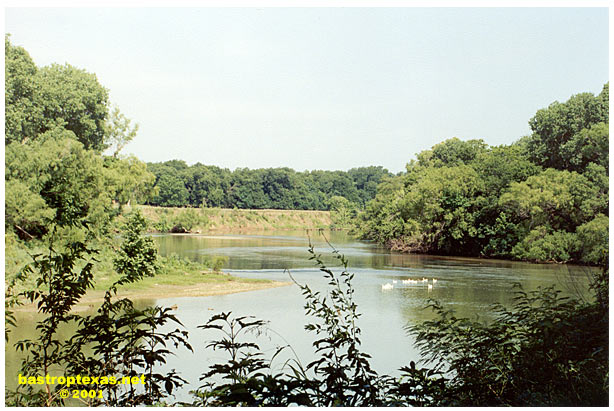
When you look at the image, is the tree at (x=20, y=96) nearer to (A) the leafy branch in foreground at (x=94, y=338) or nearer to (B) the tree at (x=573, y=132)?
(A) the leafy branch in foreground at (x=94, y=338)

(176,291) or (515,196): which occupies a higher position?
(515,196)

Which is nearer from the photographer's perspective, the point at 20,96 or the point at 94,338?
the point at 94,338

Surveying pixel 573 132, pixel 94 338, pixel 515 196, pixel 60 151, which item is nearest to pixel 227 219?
pixel 60 151

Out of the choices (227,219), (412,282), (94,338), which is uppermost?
(227,219)

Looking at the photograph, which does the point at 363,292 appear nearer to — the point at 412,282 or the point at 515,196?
the point at 412,282

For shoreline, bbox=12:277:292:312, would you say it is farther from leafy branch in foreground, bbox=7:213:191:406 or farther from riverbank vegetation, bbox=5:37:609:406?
leafy branch in foreground, bbox=7:213:191:406

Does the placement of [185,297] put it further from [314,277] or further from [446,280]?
[446,280]

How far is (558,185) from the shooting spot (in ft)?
32.3

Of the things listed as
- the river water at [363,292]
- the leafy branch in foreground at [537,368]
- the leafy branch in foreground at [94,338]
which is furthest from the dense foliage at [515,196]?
the leafy branch in foreground at [94,338]

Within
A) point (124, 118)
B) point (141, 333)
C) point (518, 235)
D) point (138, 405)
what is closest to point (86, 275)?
point (141, 333)

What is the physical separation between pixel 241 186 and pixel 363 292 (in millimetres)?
2248

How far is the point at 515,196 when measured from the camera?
1217cm

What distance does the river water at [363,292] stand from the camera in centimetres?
491

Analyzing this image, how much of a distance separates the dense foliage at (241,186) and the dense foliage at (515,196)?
2.92 m
